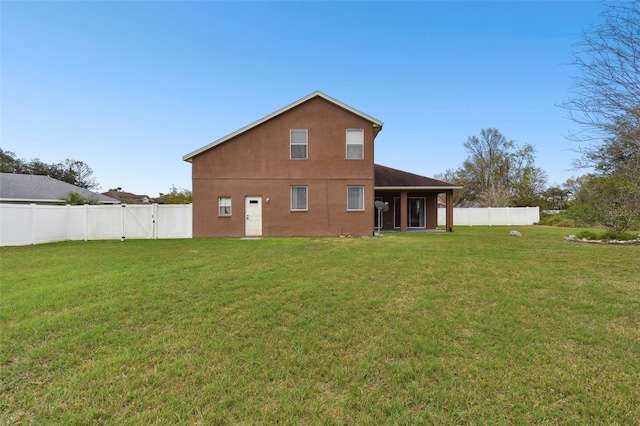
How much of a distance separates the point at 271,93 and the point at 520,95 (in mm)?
14855

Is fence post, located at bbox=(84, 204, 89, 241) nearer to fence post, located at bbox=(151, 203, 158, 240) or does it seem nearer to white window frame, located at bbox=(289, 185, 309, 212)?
fence post, located at bbox=(151, 203, 158, 240)

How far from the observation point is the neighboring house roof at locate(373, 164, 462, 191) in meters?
16.5

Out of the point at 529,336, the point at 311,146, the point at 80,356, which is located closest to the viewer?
the point at 80,356

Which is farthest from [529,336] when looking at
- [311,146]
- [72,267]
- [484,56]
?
[484,56]

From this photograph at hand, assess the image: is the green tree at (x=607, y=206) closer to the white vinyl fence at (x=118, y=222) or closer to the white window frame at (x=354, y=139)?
the white window frame at (x=354, y=139)

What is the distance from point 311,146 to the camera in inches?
553

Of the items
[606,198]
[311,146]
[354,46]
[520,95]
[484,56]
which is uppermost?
[354,46]

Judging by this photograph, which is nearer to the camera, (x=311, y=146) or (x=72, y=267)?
(x=72, y=267)

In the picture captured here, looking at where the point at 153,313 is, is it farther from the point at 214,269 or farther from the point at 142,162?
the point at 142,162

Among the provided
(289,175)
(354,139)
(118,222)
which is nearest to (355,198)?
(354,139)

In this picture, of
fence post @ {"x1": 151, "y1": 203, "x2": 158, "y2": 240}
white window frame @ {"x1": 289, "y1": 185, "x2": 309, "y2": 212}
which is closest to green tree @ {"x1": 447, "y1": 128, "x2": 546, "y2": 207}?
white window frame @ {"x1": 289, "y1": 185, "x2": 309, "y2": 212}

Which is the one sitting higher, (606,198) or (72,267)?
(606,198)

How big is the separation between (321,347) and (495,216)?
27.2 metres

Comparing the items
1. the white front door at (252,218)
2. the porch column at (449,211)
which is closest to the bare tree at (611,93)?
the porch column at (449,211)
